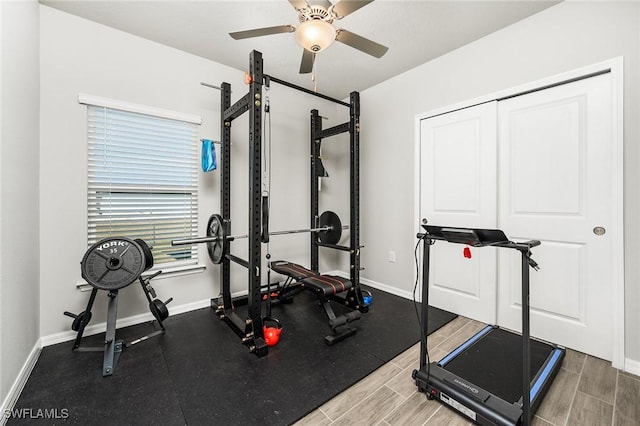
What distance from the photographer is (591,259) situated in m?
2.00

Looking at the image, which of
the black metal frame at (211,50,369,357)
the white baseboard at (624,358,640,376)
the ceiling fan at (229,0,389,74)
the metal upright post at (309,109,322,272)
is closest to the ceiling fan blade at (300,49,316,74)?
the ceiling fan at (229,0,389,74)

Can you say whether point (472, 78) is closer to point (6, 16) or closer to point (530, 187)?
point (530, 187)

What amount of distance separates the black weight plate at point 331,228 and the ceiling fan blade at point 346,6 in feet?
6.40

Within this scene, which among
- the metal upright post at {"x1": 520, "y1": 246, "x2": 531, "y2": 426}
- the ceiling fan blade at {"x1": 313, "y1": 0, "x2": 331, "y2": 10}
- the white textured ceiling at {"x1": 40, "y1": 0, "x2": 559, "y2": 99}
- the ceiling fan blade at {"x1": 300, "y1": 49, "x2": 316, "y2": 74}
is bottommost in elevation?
the metal upright post at {"x1": 520, "y1": 246, "x2": 531, "y2": 426}

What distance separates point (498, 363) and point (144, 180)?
3.35 m

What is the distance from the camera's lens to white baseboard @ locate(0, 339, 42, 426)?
1405 millimetres

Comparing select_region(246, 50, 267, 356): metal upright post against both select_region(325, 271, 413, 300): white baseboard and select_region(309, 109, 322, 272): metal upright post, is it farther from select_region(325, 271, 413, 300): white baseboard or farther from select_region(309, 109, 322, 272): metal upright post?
select_region(325, 271, 413, 300): white baseboard

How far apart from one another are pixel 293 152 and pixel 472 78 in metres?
2.18

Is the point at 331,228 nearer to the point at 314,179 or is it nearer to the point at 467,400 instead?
the point at 314,179

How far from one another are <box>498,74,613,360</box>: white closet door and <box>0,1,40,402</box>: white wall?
364 cm

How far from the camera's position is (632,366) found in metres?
1.80

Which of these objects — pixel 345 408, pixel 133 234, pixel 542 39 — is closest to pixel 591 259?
pixel 542 39

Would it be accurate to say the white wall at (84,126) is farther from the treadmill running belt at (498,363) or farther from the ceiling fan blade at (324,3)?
the treadmill running belt at (498,363)

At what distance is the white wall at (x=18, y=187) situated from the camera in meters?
1.48
